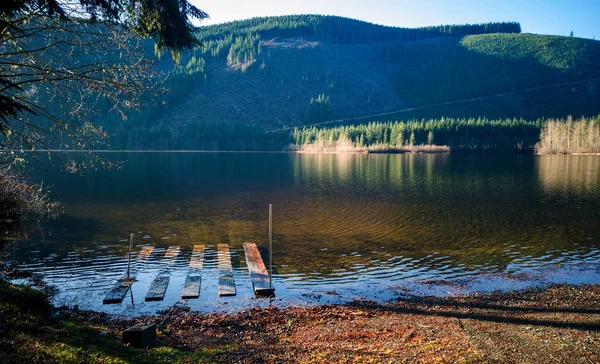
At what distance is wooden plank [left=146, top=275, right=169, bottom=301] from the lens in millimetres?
13682

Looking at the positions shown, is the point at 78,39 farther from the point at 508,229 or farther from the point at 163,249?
the point at 508,229

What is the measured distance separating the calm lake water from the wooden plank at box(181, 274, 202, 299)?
0.24 meters

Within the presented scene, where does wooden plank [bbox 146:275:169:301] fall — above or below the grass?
below

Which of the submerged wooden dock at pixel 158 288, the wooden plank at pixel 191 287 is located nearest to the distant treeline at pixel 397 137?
the wooden plank at pixel 191 287

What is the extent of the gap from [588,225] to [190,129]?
145m

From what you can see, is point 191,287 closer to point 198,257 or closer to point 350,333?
point 198,257

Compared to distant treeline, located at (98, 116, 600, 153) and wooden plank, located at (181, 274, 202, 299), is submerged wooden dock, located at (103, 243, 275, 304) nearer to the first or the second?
wooden plank, located at (181, 274, 202, 299)

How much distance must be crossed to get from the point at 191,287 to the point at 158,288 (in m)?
1.00

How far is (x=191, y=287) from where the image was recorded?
14.6 metres

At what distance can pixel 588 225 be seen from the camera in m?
26.7

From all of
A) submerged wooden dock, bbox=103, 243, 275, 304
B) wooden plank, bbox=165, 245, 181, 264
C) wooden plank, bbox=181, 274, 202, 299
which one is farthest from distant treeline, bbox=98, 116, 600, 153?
wooden plank, bbox=181, 274, 202, 299

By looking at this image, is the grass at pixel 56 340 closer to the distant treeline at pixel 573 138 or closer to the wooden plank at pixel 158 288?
the wooden plank at pixel 158 288

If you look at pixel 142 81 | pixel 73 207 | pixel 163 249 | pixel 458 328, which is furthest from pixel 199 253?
pixel 73 207

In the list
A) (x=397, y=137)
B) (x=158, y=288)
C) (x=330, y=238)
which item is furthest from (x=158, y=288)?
(x=397, y=137)
